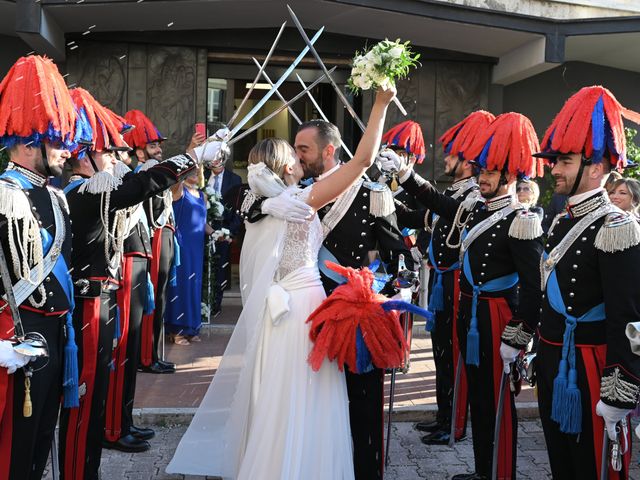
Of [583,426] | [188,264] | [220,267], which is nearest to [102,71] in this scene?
[220,267]

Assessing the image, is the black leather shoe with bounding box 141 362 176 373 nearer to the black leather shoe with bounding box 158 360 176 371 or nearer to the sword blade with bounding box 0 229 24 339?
the black leather shoe with bounding box 158 360 176 371

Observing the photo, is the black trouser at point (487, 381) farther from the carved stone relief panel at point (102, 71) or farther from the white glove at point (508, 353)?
the carved stone relief panel at point (102, 71)

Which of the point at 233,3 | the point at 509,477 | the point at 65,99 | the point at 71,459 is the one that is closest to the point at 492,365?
the point at 509,477

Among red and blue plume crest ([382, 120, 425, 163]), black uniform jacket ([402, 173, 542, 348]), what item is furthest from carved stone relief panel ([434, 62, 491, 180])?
black uniform jacket ([402, 173, 542, 348])

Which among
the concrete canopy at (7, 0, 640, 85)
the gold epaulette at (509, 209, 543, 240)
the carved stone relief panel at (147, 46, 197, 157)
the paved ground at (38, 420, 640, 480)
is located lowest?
the paved ground at (38, 420, 640, 480)

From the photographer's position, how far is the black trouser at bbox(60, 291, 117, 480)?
4.36 m

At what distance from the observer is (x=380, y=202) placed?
14.5ft

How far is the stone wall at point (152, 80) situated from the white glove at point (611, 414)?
8.39m

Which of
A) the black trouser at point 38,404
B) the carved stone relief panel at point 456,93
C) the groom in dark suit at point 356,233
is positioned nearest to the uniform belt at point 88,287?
the black trouser at point 38,404

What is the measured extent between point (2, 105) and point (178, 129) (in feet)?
24.4

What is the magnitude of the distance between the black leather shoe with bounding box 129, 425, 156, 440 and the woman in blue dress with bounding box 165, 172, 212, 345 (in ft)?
8.60

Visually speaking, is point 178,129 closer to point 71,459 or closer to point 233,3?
point 233,3

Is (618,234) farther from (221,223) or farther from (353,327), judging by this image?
(221,223)

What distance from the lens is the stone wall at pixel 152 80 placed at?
10609 millimetres
